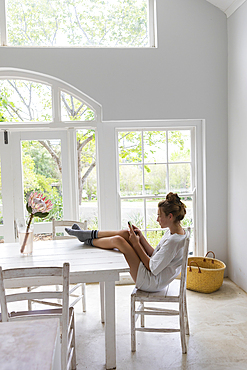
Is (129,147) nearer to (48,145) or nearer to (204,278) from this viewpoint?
(48,145)

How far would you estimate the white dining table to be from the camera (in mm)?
2229

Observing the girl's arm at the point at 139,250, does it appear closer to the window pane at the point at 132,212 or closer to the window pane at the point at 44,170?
the window pane at the point at 132,212

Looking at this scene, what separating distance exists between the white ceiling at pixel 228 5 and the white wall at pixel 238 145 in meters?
0.05

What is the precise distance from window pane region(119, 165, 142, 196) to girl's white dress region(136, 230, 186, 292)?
1.53 meters

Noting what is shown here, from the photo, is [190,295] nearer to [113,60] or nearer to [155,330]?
[155,330]

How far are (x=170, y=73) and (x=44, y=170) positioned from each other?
1914 millimetres

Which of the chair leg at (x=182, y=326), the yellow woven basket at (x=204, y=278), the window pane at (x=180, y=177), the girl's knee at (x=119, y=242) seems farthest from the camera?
the window pane at (x=180, y=177)

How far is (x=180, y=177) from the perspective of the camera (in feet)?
13.6

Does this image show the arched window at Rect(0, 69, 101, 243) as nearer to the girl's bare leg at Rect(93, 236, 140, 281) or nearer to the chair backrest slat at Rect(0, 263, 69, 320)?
the girl's bare leg at Rect(93, 236, 140, 281)

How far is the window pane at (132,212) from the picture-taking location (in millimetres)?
4090

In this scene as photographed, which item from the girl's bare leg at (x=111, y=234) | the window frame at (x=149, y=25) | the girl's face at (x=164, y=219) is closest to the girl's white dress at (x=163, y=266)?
the girl's face at (x=164, y=219)

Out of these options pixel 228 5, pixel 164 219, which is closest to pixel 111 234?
pixel 164 219

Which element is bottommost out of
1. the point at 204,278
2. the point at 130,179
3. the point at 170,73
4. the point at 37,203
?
the point at 204,278

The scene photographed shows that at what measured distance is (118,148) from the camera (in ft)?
13.3
